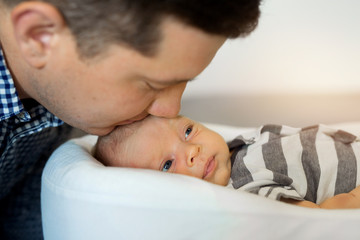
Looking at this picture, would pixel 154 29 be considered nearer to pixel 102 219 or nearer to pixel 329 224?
pixel 102 219

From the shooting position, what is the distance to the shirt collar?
0.93 m

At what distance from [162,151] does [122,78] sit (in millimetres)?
313

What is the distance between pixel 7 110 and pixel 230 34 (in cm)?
54

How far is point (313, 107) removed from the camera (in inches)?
59.6

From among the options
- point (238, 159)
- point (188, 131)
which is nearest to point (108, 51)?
point (188, 131)

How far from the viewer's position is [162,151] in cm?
109

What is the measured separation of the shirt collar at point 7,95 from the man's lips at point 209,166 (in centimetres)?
47

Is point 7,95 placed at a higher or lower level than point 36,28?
lower

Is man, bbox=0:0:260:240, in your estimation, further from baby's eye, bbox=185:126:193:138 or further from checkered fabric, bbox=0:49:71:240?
baby's eye, bbox=185:126:193:138

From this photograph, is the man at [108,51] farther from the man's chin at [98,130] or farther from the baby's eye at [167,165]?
the baby's eye at [167,165]

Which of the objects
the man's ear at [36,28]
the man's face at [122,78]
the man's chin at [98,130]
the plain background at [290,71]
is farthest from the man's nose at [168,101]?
the plain background at [290,71]

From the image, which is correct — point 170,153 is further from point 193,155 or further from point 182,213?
point 182,213

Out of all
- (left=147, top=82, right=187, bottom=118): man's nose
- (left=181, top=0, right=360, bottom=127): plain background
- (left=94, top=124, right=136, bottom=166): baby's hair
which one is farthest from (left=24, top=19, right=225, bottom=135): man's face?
(left=181, top=0, right=360, bottom=127): plain background

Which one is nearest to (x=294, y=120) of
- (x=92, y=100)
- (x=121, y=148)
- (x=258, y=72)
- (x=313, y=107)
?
(x=313, y=107)
